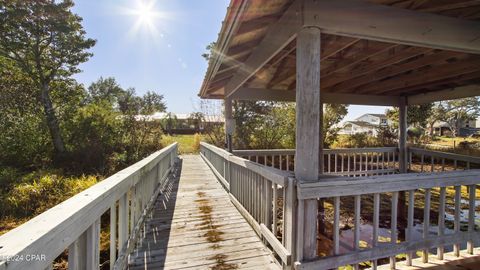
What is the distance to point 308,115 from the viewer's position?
2.06 metres

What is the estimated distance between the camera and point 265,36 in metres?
3.00

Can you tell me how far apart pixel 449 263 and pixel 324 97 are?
4.40m

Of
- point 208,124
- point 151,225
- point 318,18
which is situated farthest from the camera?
point 208,124

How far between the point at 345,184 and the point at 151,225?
2764 millimetres

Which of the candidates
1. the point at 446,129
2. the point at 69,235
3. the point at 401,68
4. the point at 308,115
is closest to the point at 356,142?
the point at 401,68

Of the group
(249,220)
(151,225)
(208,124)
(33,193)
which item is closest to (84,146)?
(33,193)

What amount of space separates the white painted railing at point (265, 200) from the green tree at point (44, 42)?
40.6 feet

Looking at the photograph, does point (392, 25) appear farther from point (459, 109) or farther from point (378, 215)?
point (459, 109)

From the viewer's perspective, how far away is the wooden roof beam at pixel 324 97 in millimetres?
5438

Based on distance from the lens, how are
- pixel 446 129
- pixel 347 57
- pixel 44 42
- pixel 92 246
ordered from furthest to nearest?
pixel 446 129 < pixel 44 42 < pixel 347 57 < pixel 92 246

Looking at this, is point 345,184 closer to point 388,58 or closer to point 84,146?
point 388,58

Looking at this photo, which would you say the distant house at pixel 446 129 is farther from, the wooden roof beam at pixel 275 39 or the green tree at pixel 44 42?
the green tree at pixel 44 42

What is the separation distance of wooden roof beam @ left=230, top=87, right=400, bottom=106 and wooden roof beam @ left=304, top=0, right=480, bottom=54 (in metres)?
3.33

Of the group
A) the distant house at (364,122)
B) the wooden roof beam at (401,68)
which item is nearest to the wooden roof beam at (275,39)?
the wooden roof beam at (401,68)
